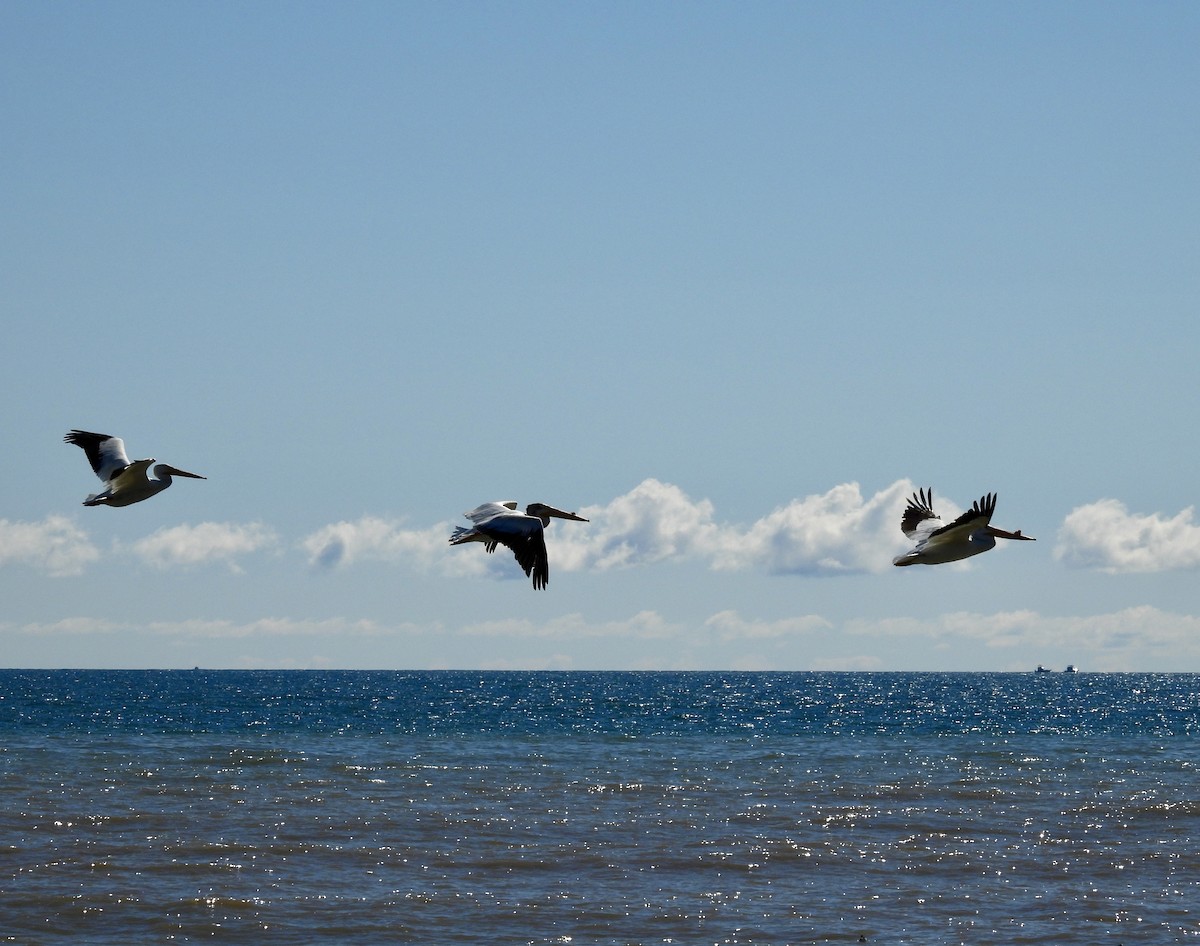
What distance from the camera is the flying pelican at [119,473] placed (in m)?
16.7

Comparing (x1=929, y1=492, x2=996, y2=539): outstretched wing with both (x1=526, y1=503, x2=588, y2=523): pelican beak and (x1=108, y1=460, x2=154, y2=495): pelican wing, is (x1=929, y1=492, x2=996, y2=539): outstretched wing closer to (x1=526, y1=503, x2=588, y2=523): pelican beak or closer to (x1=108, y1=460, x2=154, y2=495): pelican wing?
(x1=526, y1=503, x2=588, y2=523): pelican beak

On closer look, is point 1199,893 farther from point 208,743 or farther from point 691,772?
point 208,743

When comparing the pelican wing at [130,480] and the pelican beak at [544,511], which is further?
the pelican wing at [130,480]

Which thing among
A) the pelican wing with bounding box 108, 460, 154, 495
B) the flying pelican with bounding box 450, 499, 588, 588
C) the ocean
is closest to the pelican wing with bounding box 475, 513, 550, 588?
the flying pelican with bounding box 450, 499, 588, 588

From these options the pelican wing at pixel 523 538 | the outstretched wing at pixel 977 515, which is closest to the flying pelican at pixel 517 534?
the pelican wing at pixel 523 538

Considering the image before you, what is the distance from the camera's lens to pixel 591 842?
20.7m

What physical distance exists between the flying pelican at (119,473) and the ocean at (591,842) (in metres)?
4.45

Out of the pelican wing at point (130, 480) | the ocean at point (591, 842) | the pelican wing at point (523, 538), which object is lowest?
the ocean at point (591, 842)

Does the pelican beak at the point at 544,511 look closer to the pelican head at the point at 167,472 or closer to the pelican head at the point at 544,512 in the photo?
the pelican head at the point at 544,512

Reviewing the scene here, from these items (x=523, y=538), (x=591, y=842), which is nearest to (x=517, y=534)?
(x=523, y=538)

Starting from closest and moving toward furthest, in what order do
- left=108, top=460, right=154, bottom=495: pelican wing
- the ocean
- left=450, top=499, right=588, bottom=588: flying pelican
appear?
left=450, top=499, right=588, bottom=588: flying pelican < the ocean < left=108, top=460, right=154, bottom=495: pelican wing

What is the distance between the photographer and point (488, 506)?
14.6m

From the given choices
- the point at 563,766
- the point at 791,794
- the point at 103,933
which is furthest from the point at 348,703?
the point at 103,933

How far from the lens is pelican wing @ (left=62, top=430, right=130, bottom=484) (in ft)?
57.6
